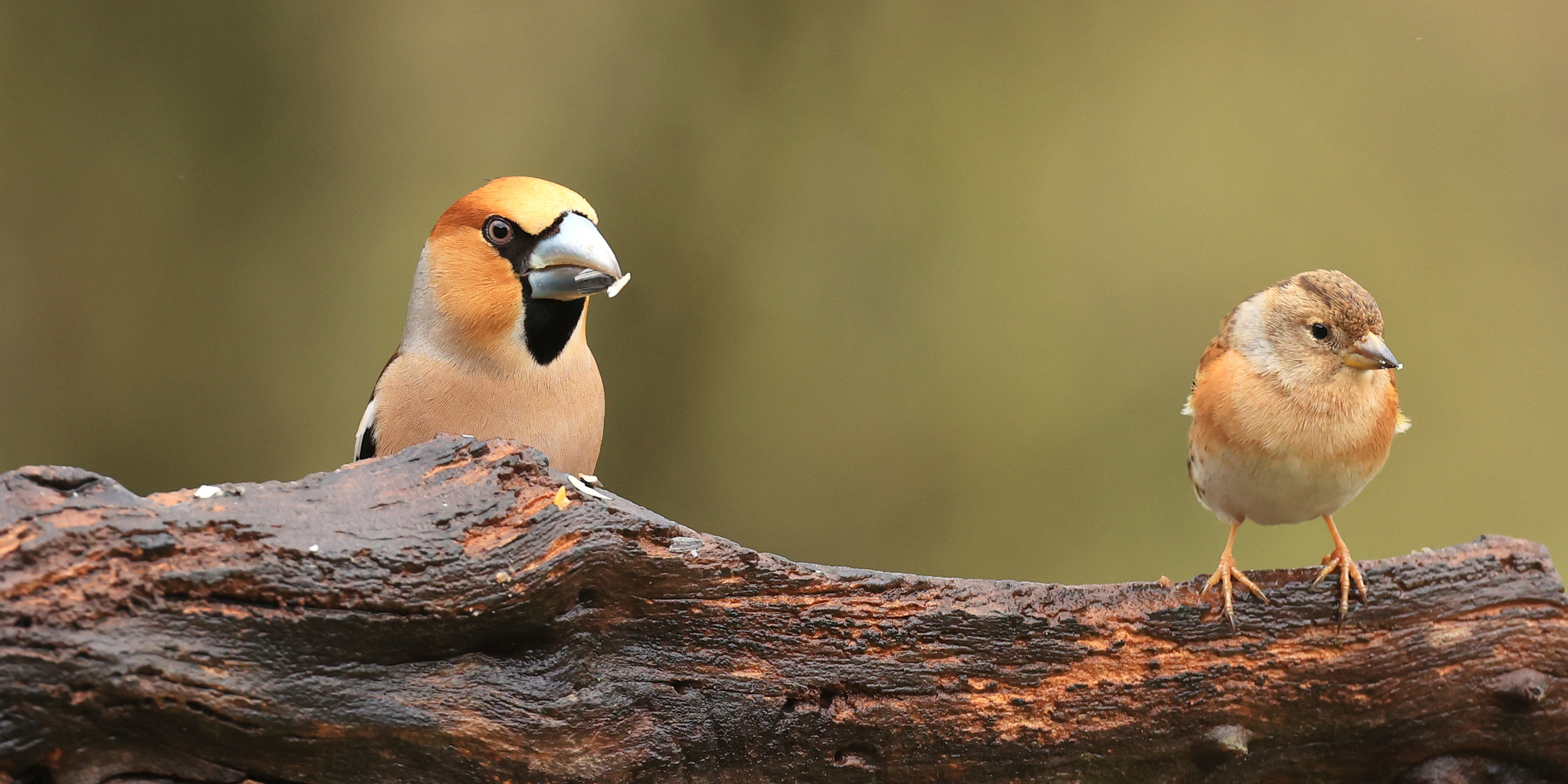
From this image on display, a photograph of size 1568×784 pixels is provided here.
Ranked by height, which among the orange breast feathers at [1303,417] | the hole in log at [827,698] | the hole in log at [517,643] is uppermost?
the orange breast feathers at [1303,417]

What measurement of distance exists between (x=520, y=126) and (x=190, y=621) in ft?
11.3

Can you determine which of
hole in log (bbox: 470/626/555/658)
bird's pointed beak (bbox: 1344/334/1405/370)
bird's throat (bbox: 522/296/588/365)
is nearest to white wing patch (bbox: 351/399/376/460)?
bird's throat (bbox: 522/296/588/365)

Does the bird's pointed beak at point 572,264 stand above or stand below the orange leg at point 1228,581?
above

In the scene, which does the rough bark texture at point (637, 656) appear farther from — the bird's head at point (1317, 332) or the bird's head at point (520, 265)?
the bird's head at point (520, 265)

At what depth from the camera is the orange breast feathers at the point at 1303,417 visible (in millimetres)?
2385

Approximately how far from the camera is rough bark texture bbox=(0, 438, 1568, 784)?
5.43ft

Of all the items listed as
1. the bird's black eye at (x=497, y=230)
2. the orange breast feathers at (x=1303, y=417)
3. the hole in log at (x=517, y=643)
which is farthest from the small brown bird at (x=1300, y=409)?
the bird's black eye at (x=497, y=230)

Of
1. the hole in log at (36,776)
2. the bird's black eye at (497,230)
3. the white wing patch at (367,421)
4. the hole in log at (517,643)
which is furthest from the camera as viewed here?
the white wing patch at (367,421)

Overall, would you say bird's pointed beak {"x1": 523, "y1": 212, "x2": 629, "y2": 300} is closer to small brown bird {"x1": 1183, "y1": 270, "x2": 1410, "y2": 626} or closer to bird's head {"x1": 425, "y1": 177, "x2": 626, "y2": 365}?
bird's head {"x1": 425, "y1": 177, "x2": 626, "y2": 365}

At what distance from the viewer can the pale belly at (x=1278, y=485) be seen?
2.39 meters

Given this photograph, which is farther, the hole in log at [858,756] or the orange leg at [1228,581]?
the orange leg at [1228,581]

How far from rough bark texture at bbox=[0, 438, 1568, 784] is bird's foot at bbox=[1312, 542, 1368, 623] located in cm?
3

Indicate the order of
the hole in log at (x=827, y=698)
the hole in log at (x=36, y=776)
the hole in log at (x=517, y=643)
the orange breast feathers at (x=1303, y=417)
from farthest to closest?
the orange breast feathers at (x=1303, y=417) < the hole in log at (x=827, y=698) < the hole in log at (x=517, y=643) < the hole in log at (x=36, y=776)

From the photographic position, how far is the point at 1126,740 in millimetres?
2129
